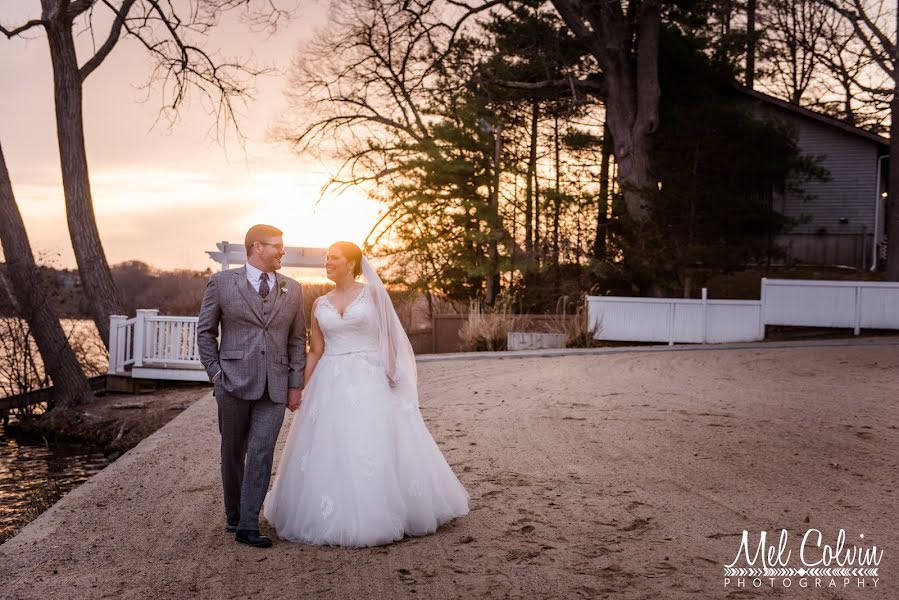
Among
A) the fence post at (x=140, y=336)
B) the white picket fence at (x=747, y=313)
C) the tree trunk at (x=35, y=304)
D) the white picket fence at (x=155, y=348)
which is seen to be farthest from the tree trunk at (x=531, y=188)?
the tree trunk at (x=35, y=304)

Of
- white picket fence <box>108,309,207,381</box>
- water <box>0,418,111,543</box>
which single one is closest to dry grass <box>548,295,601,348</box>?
white picket fence <box>108,309,207,381</box>

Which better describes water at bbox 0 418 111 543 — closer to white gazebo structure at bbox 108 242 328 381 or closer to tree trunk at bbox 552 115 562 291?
white gazebo structure at bbox 108 242 328 381

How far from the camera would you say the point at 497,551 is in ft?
19.1

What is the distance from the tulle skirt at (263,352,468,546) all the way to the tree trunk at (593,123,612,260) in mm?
21039

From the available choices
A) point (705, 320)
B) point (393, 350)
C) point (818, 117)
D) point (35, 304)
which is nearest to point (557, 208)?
point (705, 320)

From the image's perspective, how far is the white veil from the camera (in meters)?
6.62

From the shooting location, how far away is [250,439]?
6.08 metres

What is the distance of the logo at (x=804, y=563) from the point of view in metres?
5.23

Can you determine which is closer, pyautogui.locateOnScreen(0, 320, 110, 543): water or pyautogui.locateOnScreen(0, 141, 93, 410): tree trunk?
pyautogui.locateOnScreen(0, 320, 110, 543): water

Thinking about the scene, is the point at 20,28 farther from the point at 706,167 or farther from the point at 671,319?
the point at 706,167

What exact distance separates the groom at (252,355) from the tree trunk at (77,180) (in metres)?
14.9

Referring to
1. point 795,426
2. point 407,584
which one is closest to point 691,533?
point 407,584

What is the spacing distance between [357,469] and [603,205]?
2443 centimetres

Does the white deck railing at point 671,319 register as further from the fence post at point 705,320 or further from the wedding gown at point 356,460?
the wedding gown at point 356,460
